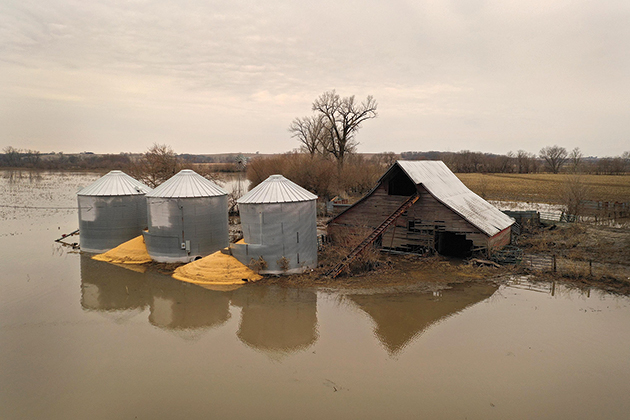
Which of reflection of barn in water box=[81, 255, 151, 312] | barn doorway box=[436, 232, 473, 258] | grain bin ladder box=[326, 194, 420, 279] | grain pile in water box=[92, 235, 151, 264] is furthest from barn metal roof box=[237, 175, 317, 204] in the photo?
barn doorway box=[436, 232, 473, 258]

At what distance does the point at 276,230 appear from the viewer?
1961 cm

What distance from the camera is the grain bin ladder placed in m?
19.9

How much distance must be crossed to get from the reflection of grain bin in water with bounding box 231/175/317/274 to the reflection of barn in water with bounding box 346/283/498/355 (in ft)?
13.2

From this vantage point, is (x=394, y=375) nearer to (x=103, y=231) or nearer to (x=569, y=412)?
(x=569, y=412)

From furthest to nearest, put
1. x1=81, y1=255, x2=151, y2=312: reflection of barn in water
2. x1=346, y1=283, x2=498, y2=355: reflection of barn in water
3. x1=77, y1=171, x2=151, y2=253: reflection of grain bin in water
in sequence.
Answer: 1. x1=77, y1=171, x2=151, y2=253: reflection of grain bin in water
2. x1=81, y1=255, x2=151, y2=312: reflection of barn in water
3. x1=346, y1=283, x2=498, y2=355: reflection of barn in water

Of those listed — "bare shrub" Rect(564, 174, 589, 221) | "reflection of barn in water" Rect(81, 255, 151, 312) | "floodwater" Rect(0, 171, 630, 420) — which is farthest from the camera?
"bare shrub" Rect(564, 174, 589, 221)

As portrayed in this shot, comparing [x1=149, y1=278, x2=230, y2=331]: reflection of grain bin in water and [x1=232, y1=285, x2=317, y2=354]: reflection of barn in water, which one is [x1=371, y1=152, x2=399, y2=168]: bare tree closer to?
[x1=232, y1=285, x2=317, y2=354]: reflection of barn in water

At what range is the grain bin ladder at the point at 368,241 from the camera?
19941 mm

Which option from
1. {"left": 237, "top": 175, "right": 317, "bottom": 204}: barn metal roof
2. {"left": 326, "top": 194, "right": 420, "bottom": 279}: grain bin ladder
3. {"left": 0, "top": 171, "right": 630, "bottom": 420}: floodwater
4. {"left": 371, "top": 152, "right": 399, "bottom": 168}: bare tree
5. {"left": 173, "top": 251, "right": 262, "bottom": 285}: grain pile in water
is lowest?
{"left": 0, "top": 171, "right": 630, "bottom": 420}: floodwater

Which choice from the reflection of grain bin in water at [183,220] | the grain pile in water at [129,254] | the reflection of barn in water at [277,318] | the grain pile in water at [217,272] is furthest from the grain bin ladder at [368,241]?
the grain pile in water at [129,254]

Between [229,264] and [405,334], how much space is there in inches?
379

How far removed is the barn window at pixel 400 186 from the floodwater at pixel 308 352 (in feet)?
27.6

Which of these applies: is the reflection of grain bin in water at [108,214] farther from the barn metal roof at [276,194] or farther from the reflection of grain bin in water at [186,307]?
the barn metal roof at [276,194]

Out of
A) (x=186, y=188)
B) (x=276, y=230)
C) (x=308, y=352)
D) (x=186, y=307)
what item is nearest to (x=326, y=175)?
(x=186, y=188)
